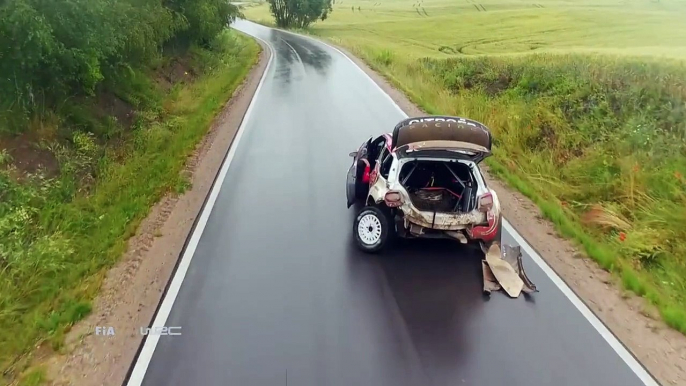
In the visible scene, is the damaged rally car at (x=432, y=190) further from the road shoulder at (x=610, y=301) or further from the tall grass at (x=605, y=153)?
the tall grass at (x=605, y=153)

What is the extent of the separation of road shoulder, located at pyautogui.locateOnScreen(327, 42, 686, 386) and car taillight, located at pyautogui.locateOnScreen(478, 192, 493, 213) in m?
1.22

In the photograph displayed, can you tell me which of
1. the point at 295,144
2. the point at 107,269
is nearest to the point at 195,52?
the point at 295,144

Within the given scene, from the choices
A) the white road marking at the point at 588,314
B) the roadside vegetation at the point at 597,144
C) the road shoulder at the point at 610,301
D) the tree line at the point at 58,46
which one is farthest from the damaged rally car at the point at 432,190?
the tree line at the point at 58,46

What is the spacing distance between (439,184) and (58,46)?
6.64 meters

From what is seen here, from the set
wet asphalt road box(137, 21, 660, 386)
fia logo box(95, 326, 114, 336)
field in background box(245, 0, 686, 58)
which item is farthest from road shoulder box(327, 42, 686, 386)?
field in background box(245, 0, 686, 58)

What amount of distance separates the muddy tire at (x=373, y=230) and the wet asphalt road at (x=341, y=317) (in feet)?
0.71

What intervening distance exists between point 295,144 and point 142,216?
5068 mm

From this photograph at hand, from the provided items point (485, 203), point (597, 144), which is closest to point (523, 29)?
point (597, 144)

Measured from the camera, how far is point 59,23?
971 centimetres

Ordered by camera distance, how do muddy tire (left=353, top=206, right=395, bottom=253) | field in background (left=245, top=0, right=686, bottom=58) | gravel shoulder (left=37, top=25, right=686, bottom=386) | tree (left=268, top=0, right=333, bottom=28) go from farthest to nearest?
1. tree (left=268, top=0, right=333, bottom=28)
2. field in background (left=245, top=0, right=686, bottom=58)
3. muddy tire (left=353, top=206, right=395, bottom=253)
4. gravel shoulder (left=37, top=25, right=686, bottom=386)

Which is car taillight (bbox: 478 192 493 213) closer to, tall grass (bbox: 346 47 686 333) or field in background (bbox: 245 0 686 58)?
tall grass (bbox: 346 47 686 333)

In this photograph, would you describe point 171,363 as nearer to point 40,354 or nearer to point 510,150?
point 40,354

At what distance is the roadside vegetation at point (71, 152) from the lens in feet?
21.7

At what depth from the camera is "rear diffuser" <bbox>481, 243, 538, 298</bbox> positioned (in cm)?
706
